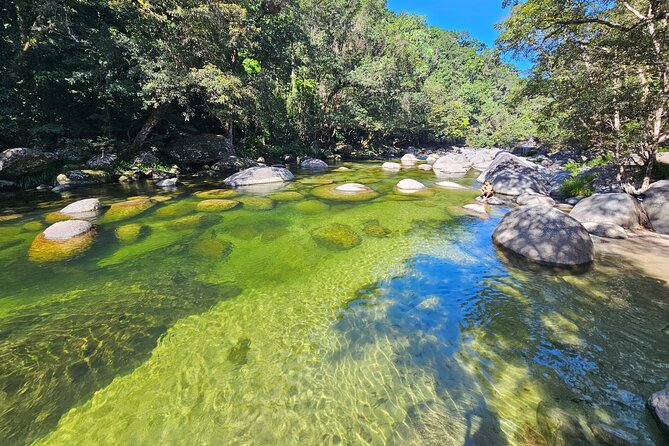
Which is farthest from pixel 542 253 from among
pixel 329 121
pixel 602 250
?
pixel 329 121

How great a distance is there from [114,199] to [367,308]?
1206 centimetres

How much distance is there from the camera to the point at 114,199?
11555mm

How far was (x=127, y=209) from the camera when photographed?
9969mm

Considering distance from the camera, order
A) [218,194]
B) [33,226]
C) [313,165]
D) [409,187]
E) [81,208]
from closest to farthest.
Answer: [33,226], [81,208], [218,194], [409,187], [313,165]

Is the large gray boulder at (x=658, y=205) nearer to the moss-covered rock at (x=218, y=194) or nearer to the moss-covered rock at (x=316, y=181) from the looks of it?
the moss-covered rock at (x=316, y=181)

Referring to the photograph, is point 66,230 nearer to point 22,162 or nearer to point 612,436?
point 22,162

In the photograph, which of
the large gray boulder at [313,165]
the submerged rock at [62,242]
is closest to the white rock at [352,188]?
the submerged rock at [62,242]

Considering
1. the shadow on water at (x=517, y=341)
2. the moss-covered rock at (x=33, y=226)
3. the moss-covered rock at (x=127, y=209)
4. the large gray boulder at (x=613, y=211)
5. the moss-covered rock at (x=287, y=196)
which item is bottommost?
the moss-covered rock at (x=33, y=226)

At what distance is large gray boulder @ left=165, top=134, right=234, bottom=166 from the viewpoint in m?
19.2

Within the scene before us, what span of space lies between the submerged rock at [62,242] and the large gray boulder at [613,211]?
13.5 m

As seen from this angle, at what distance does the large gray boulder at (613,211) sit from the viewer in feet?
25.6

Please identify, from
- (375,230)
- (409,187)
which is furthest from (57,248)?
(409,187)

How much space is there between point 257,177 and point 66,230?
913 centimetres

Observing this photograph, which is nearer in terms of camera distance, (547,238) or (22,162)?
(547,238)
